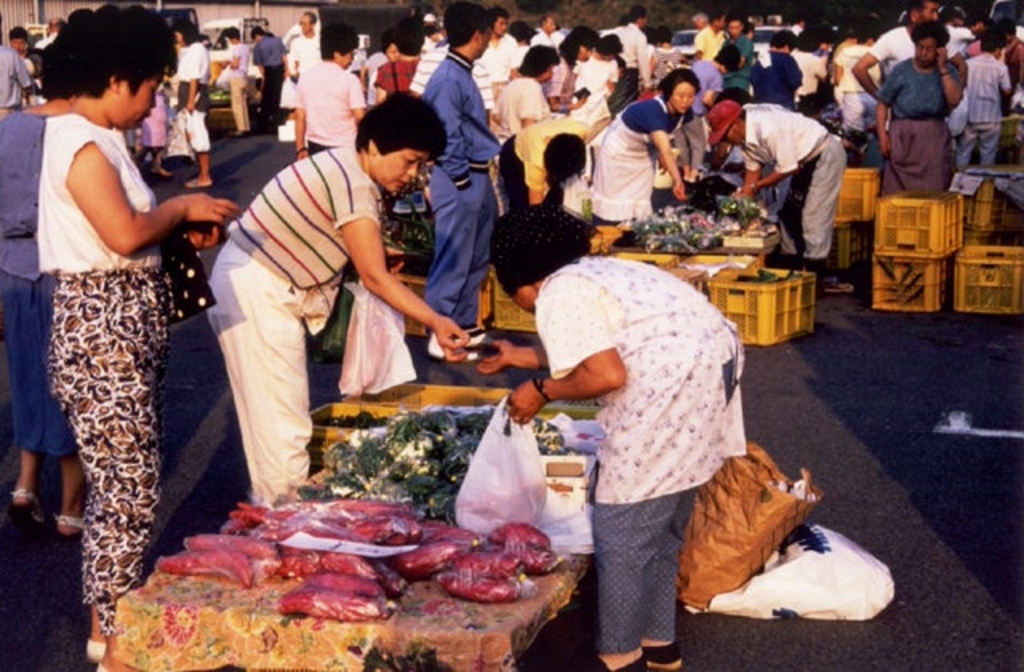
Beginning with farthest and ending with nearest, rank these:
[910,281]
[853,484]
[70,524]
Result: 1. [910,281]
2. [853,484]
3. [70,524]

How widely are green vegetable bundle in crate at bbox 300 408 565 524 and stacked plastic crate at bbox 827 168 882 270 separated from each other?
723 centimetres

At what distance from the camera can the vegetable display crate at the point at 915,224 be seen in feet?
37.0

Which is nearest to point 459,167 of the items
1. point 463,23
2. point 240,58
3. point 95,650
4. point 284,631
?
point 463,23

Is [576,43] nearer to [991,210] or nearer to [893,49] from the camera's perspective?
[893,49]

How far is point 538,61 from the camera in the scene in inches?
546

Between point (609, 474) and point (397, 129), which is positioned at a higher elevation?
point (397, 129)

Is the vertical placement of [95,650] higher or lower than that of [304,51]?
lower

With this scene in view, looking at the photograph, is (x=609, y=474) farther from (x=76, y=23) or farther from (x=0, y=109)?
(x=0, y=109)

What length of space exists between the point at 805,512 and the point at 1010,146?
42.3 ft

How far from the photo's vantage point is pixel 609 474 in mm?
4832

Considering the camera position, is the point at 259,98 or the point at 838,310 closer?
the point at 838,310

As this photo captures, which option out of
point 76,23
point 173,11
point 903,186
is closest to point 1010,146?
point 903,186

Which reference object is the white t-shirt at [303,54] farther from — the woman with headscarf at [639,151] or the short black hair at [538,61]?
the woman with headscarf at [639,151]

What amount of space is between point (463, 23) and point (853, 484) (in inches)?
165
